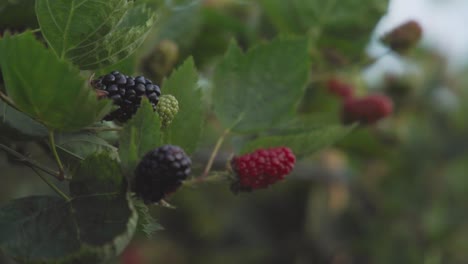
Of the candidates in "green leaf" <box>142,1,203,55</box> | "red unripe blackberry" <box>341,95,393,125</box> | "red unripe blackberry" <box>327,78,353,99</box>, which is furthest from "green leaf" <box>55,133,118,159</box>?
"red unripe blackberry" <box>327,78,353,99</box>

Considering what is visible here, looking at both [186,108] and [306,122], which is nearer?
[186,108]

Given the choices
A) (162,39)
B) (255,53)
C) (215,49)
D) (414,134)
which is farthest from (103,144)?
(414,134)

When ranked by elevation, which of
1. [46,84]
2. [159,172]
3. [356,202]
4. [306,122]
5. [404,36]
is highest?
[46,84]

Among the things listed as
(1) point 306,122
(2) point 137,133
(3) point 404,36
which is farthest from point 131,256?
(2) point 137,133

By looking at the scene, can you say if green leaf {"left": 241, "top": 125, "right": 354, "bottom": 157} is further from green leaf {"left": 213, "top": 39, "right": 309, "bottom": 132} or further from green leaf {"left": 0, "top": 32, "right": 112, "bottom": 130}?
green leaf {"left": 0, "top": 32, "right": 112, "bottom": 130}

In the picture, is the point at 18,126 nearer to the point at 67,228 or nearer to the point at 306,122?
the point at 67,228

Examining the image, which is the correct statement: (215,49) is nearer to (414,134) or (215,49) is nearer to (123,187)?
(123,187)

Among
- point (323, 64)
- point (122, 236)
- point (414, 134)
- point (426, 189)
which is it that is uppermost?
point (122, 236)

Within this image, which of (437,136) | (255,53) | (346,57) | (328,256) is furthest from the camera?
(437,136)
